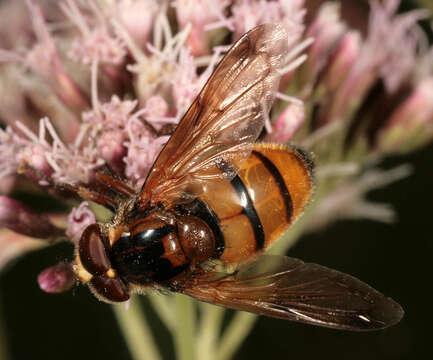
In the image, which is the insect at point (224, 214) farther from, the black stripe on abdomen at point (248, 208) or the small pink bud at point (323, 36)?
the small pink bud at point (323, 36)

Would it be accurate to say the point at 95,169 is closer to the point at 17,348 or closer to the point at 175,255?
the point at 175,255

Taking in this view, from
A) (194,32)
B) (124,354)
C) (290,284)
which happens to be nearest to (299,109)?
(194,32)

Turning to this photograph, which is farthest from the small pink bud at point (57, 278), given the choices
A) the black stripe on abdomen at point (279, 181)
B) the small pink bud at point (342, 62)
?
the small pink bud at point (342, 62)

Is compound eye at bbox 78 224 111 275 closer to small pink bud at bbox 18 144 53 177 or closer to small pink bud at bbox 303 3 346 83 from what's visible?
small pink bud at bbox 18 144 53 177

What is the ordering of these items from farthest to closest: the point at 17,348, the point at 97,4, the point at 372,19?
the point at 17,348, the point at 372,19, the point at 97,4

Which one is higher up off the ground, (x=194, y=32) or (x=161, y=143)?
(x=194, y=32)

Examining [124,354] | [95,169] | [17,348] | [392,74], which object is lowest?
[124,354]

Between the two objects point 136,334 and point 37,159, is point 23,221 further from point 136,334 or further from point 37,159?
point 136,334
